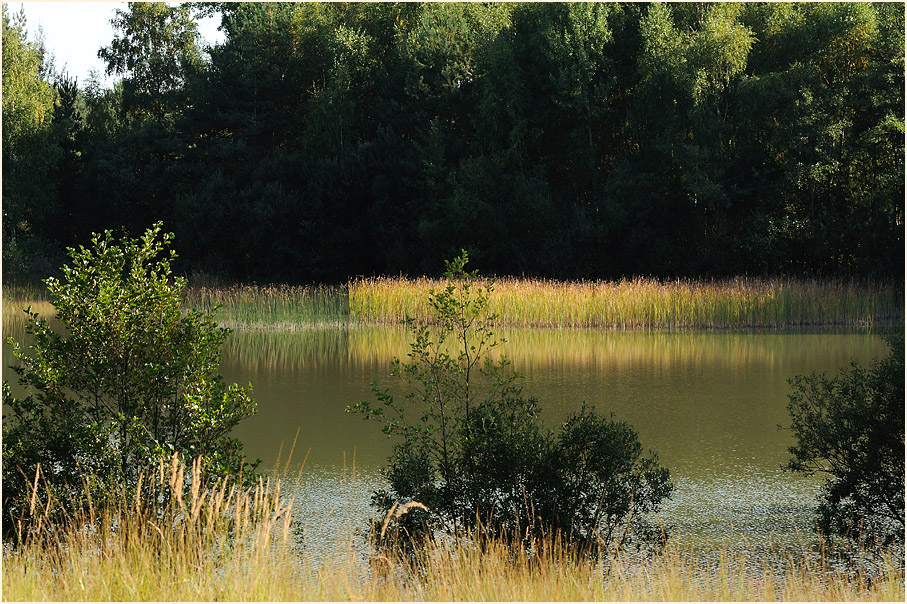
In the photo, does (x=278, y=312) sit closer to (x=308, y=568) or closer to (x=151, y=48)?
(x=308, y=568)

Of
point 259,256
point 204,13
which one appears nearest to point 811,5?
point 259,256

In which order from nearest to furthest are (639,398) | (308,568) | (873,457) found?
1. (308,568)
2. (873,457)
3. (639,398)

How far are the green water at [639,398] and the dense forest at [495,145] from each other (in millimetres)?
8280

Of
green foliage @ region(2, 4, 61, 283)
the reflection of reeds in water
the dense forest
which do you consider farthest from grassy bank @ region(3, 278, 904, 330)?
green foliage @ region(2, 4, 61, 283)

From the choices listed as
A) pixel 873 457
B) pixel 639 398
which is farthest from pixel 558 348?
pixel 873 457

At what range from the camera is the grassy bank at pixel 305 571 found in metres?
3.68

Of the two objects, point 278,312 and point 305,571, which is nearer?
point 305,571

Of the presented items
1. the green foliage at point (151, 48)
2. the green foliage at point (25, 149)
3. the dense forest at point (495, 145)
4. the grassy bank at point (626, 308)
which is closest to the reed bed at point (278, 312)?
the grassy bank at point (626, 308)

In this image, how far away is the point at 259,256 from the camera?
90.3 ft

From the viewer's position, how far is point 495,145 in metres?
26.7

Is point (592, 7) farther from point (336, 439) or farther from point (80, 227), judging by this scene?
point (336, 439)

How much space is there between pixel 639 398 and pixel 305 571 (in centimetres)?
556

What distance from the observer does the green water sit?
19.9 feet

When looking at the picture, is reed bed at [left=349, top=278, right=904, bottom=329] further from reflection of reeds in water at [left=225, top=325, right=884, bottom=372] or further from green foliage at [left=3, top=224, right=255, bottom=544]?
green foliage at [left=3, top=224, right=255, bottom=544]
